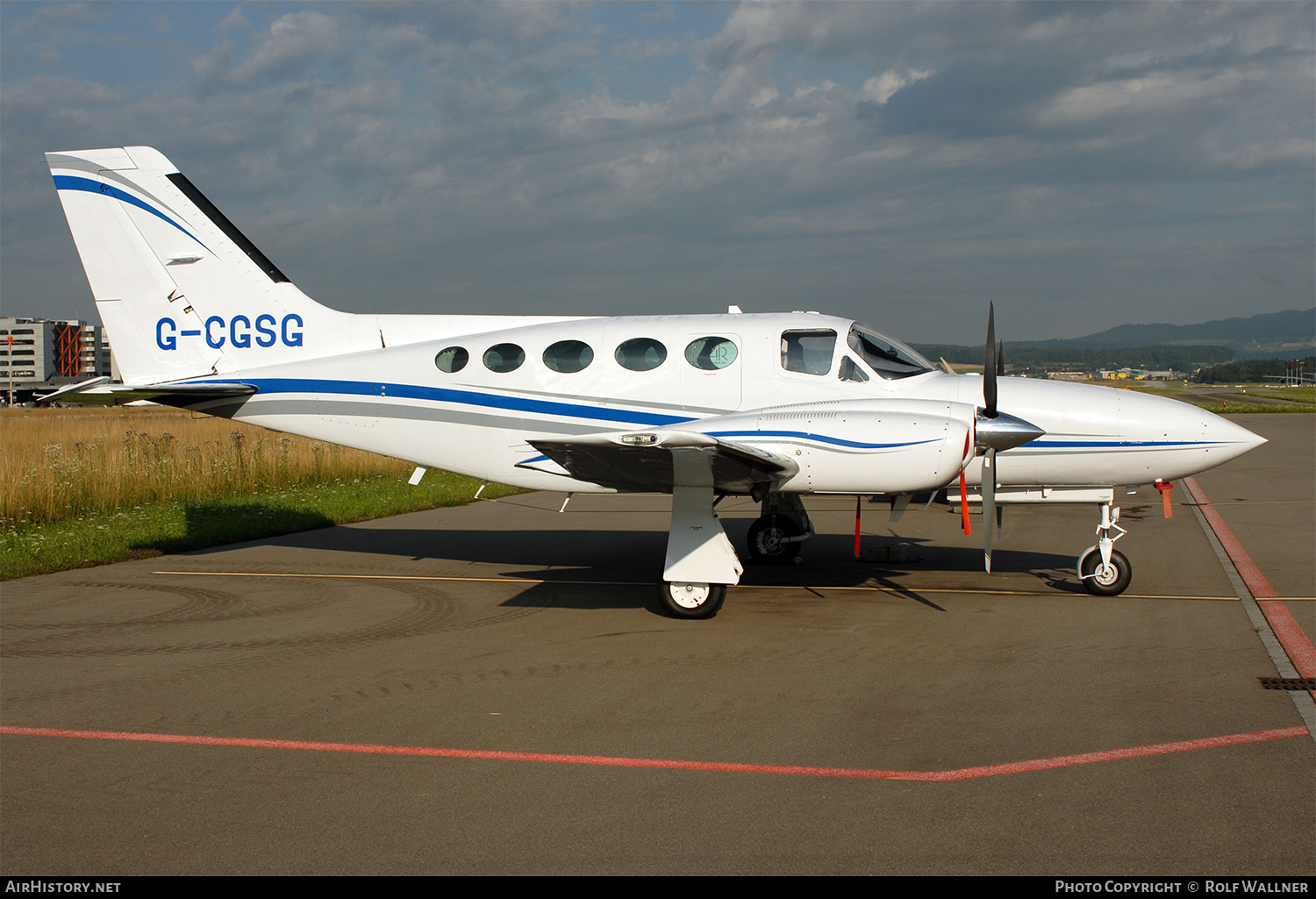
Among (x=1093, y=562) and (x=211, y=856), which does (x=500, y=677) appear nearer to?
(x=211, y=856)

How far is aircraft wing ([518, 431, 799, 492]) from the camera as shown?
23.4 feet

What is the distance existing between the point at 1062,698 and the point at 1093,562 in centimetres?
360

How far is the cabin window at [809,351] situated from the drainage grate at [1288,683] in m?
4.45

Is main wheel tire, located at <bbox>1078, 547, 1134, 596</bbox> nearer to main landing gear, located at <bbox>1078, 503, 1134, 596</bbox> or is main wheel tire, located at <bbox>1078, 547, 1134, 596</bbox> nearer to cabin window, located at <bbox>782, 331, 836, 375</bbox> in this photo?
main landing gear, located at <bbox>1078, 503, 1134, 596</bbox>

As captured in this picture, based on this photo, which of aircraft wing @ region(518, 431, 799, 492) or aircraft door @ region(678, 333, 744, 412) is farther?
aircraft door @ region(678, 333, 744, 412)

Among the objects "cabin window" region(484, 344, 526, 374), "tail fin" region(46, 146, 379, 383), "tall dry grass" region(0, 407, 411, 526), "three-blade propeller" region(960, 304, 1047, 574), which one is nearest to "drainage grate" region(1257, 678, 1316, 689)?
"three-blade propeller" region(960, 304, 1047, 574)

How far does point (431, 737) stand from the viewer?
5.23 m

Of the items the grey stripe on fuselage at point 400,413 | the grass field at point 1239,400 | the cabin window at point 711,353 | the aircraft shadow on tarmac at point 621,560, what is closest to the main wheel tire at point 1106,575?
the aircraft shadow on tarmac at point 621,560

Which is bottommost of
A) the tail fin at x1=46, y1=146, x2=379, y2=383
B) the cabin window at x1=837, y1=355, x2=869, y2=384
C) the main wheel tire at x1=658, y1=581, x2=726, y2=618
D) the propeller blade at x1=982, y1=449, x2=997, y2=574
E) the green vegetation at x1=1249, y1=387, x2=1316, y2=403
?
the green vegetation at x1=1249, y1=387, x2=1316, y2=403

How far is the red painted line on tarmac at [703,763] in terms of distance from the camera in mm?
4633

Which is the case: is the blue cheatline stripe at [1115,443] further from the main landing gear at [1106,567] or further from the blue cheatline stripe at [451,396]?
the blue cheatline stripe at [451,396]

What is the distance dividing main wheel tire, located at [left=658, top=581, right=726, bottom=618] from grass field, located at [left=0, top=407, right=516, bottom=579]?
744cm

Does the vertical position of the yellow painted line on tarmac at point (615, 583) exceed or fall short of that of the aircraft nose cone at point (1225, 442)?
it falls short

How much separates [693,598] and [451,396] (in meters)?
3.57
